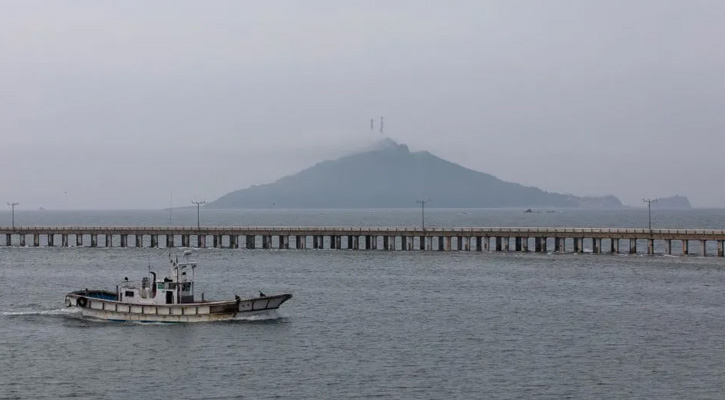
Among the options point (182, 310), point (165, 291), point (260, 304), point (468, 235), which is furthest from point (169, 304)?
point (468, 235)

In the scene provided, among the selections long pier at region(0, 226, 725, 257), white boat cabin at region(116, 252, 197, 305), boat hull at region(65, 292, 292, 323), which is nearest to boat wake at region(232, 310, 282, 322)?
boat hull at region(65, 292, 292, 323)

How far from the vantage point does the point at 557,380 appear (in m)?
48.8

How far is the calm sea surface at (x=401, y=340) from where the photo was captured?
47688mm

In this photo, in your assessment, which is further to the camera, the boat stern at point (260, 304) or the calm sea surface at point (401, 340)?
the boat stern at point (260, 304)

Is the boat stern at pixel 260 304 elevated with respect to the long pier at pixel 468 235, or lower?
lower

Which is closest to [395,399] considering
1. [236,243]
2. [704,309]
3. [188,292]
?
[188,292]

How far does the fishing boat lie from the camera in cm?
6688

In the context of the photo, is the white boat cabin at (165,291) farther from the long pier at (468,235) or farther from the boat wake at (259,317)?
the long pier at (468,235)

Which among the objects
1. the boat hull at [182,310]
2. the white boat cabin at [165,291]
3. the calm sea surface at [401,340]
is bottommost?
the calm sea surface at [401,340]

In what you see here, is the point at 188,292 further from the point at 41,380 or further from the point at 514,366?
the point at 514,366

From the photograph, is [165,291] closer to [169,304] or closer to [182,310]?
[169,304]

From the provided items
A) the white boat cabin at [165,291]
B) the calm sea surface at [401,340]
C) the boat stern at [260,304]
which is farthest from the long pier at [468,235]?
the white boat cabin at [165,291]

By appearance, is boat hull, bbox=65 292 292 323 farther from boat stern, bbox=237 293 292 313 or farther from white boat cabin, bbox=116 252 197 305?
white boat cabin, bbox=116 252 197 305

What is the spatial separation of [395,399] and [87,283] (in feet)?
195
